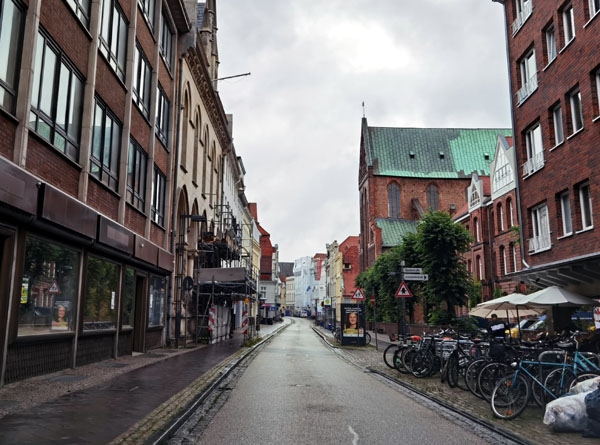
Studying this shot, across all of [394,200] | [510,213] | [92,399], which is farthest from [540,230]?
[394,200]

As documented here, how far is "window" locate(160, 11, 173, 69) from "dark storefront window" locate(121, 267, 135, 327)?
940cm

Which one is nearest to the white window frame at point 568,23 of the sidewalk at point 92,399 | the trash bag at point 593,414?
the trash bag at point 593,414

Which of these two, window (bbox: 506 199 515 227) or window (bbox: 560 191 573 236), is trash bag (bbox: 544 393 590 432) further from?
window (bbox: 506 199 515 227)

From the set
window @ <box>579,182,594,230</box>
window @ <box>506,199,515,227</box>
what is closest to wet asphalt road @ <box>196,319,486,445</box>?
window @ <box>579,182,594,230</box>

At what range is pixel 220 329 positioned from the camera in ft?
Result: 102

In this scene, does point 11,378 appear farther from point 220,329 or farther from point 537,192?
point 220,329

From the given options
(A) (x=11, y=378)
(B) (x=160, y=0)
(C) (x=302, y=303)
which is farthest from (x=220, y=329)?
(C) (x=302, y=303)

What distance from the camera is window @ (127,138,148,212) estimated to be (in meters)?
18.1

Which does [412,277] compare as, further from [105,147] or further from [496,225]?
[496,225]

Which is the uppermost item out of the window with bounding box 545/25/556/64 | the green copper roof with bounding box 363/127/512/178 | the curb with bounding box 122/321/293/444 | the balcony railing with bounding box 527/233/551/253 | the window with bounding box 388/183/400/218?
the green copper roof with bounding box 363/127/512/178

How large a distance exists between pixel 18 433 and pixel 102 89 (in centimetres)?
1091

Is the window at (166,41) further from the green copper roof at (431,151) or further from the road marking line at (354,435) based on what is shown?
the green copper roof at (431,151)

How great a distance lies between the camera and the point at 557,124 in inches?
762

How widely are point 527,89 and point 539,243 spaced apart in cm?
589
